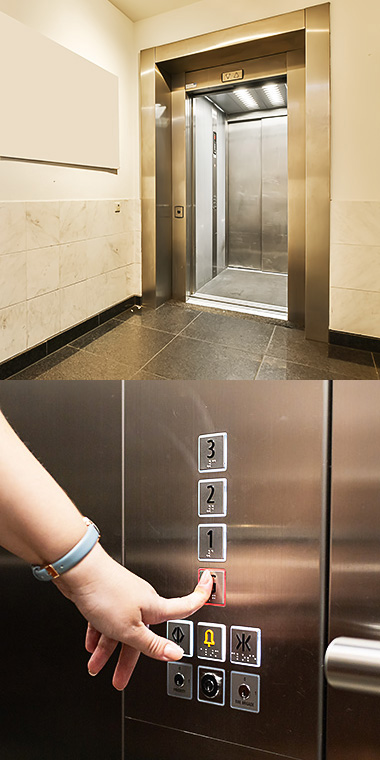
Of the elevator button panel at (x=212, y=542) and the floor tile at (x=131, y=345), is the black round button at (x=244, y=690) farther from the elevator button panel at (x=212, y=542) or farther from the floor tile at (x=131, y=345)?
the floor tile at (x=131, y=345)

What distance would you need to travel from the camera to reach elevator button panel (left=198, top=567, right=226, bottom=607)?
0.82m

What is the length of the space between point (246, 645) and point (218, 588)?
11 cm

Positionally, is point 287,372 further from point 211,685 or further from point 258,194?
point 258,194

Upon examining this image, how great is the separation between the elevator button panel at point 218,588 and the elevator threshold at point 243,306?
1206mm

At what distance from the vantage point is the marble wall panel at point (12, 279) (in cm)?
132

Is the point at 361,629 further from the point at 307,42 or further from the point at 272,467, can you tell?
the point at 307,42

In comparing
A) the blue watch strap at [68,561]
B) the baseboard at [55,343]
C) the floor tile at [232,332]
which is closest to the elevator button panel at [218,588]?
the blue watch strap at [68,561]

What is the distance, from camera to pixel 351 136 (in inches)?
58.8

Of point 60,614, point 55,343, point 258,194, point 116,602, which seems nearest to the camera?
point 116,602

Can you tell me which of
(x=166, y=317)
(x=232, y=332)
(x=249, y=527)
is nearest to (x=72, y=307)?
(x=166, y=317)

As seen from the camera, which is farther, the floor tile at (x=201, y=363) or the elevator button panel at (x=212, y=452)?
the floor tile at (x=201, y=363)

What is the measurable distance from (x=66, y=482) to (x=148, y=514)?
0.59 feet

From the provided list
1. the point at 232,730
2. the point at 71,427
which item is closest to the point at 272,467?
the point at 71,427

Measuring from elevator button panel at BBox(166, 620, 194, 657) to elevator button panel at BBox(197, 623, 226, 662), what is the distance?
2 centimetres
